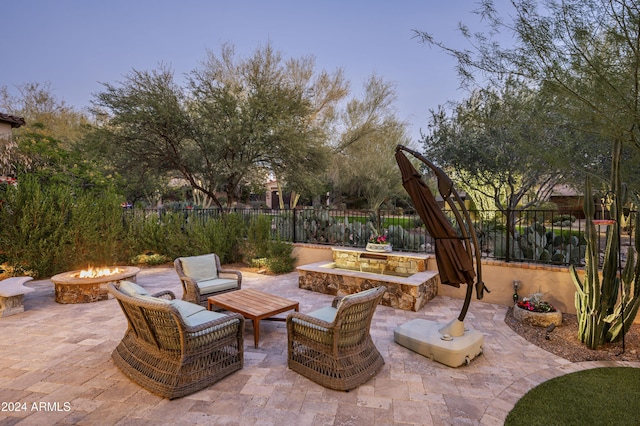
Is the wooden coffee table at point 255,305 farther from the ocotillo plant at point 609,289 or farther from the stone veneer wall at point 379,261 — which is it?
the ocotillo plant at point 609,289

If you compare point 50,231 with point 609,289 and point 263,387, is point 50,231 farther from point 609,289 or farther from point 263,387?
point 609,289

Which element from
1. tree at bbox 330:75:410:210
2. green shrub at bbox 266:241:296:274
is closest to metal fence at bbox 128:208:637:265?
green shrub at bbox 266:241:296:274

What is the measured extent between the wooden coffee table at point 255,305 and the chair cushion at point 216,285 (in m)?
0.50

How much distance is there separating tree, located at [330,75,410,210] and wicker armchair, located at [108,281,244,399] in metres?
14.2

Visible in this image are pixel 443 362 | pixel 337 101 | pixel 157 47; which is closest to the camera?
pixel 443 362

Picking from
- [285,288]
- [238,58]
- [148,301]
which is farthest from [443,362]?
[238,58]

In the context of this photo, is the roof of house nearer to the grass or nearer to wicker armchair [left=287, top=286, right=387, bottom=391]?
wicker armchair [left=287, top=286, right=387, bottom=391]

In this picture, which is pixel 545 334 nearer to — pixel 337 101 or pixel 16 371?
pixel 16 371

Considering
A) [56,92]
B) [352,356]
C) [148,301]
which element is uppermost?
[56,92]

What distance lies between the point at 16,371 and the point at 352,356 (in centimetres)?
337

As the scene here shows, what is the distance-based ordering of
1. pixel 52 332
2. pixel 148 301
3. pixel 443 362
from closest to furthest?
pixel 148 301 → pixel 443 362 → pixel 52 332

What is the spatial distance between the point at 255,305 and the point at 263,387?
1291 mm

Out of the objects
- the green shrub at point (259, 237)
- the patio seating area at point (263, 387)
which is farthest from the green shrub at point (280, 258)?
the patio seating area at point (263, 387)

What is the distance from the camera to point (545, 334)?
→ 4.15m
